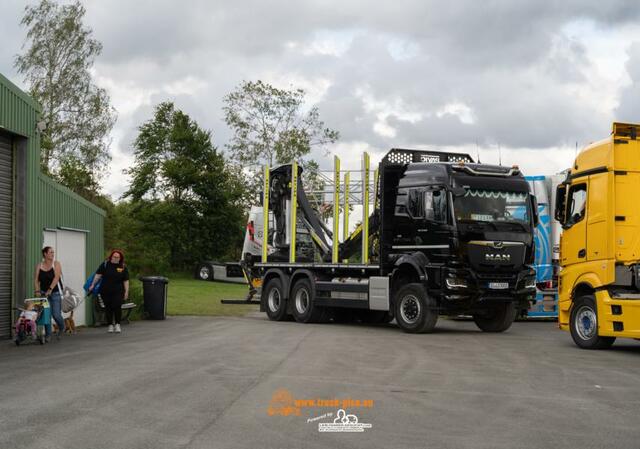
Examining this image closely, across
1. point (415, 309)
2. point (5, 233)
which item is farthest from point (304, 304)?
point (5, 233)

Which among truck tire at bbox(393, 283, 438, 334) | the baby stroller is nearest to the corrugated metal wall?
the baby stroller

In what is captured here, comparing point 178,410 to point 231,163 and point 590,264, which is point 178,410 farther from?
point 231,163

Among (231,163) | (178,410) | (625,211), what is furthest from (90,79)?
(178,410)

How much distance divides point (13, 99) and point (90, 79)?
38133mm

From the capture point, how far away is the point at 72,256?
20234 millimetres

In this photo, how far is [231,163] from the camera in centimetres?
6197

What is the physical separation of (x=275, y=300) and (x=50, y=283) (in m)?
8.15

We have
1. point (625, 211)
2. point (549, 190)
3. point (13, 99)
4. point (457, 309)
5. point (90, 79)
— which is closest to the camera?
point (625, 211)

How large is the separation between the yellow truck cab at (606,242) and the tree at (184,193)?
47.3 meters

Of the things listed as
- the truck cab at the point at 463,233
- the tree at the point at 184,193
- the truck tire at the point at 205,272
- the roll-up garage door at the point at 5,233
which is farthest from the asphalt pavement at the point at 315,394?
the tree at the point at 184,193

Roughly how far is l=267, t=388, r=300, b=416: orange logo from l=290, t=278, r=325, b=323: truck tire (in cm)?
1224

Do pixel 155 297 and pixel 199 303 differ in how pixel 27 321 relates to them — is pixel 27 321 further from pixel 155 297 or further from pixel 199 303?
pixel 199 303

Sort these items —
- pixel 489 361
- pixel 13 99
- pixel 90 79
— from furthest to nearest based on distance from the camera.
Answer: pixel 90 79 < pixel 13 99 < pixel 489 361

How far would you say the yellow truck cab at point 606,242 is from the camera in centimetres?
1500
